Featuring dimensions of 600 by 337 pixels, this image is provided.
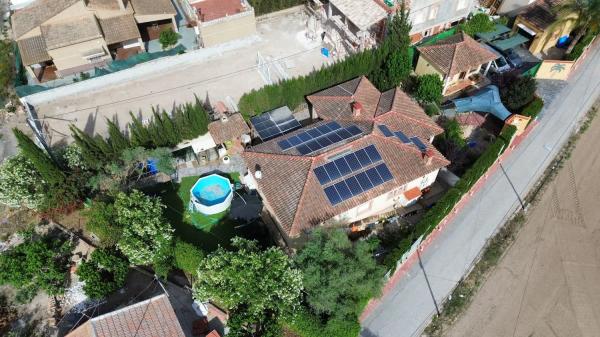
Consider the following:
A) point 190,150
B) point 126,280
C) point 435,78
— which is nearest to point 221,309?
point 126,280

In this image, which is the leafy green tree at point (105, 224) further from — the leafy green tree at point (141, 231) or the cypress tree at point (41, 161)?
the cypress tree at point (41, 161)

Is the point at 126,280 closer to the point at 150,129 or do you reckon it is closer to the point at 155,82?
the point at 150,129

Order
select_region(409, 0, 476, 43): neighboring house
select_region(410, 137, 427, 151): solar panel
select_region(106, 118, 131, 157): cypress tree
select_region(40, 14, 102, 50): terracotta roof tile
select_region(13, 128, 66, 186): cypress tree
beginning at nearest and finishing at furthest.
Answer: select_region(13, 128, 66, 186): cypress tree → select_region(410, 137, 427, 151): solar panel → select_region(106, 118, 131, 157): cypress tree → select_region(40, 14, 102, 50): terracotta roof tile → select_region(409, 0, 476, 43): neighboring house

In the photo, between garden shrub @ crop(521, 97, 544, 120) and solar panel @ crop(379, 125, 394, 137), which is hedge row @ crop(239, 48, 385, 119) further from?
garden shrub @ crop(521, 97, 544, 120)

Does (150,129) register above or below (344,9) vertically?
below

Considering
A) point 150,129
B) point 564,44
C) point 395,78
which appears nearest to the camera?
point 150,129

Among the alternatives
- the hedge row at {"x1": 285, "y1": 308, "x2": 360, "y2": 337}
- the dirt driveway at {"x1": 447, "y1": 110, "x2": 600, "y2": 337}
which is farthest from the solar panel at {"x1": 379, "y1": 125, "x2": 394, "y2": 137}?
the hedge row at {"x1": 285, "y1": 308, "x2": 360, "y2": 337}

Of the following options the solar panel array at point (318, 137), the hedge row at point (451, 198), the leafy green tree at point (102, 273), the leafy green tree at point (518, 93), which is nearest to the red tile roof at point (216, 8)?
the solar panel array at point (318, 137)
